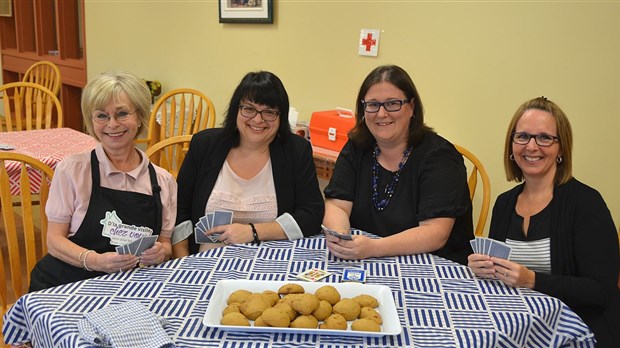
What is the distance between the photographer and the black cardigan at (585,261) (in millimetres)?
1682

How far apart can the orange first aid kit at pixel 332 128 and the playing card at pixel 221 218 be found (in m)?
1.51

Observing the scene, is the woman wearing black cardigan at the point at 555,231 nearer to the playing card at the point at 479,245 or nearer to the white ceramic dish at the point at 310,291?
the playing card at the point at 479,245

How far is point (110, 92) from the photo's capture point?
186 centimetres

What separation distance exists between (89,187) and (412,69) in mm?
2138

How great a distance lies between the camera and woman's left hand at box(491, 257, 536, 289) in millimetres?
1571

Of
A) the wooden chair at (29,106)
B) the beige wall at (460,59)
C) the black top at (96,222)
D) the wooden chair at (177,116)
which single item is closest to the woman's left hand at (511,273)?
the black top at (96,222)

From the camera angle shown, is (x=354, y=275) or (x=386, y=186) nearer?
(x=354, y=275)

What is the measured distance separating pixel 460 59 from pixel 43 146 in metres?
2.33

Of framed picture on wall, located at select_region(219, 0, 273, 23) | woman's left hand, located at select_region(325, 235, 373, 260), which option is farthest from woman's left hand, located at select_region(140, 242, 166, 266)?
framed picture on wall, located at select_region(219, 0, 273, 23)

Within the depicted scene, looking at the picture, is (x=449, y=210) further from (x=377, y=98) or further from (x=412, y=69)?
(x=412, y=69)

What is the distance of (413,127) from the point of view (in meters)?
2.19

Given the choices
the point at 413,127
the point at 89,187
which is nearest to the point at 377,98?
the point at 413,127

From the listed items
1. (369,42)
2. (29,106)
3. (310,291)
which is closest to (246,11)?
(369,42)

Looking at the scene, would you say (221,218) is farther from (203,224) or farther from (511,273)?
(511,273)
